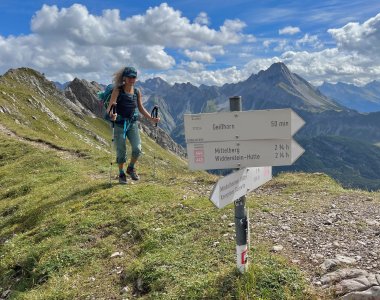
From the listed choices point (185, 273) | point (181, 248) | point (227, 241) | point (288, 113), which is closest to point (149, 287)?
point (185, 273)

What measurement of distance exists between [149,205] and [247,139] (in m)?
6.00

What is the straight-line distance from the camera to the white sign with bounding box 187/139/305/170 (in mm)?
6758

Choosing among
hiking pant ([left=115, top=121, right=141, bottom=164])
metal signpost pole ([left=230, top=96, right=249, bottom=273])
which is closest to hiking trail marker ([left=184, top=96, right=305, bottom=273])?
metal signpost pole ([left=230, top=96, right=249, bottom=273])

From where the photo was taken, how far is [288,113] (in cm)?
665

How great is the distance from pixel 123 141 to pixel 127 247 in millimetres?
5812

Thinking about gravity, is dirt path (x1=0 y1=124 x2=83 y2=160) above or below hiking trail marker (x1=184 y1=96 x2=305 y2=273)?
below

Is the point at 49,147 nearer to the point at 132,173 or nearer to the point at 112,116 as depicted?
the point at 132,173

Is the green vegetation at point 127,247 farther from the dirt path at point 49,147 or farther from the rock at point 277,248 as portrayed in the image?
the dirt path at point 49,147

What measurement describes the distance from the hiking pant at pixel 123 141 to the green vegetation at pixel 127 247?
1.20 m

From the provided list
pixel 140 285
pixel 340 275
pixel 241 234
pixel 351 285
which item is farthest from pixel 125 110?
pixel 351 285

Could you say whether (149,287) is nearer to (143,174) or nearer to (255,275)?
(255,275)

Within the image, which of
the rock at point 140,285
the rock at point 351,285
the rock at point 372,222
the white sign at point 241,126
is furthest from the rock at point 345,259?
the rock at point 140,285

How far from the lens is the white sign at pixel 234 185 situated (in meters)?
6.47

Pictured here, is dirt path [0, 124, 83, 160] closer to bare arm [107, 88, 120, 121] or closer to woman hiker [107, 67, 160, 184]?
woman hiker [107, 67, 160, 184]
